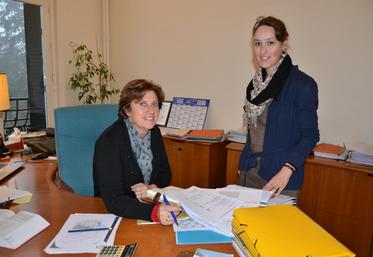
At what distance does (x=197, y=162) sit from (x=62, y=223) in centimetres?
179

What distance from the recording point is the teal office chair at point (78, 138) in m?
1.58

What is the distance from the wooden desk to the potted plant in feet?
7.11

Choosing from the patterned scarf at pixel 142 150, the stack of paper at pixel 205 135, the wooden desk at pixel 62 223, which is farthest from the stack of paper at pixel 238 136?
the wooden desk at pixel 62 223

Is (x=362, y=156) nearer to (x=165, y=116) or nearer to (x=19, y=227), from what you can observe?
(x=165, y=116)

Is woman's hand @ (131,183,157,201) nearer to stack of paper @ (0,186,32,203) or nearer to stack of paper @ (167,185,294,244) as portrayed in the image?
stack of paper @ (167,185,294,244)

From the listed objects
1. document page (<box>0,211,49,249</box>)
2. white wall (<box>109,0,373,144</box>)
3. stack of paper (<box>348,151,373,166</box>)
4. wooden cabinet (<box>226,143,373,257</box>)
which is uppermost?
white wall (<box>109,0,373,144</box>)

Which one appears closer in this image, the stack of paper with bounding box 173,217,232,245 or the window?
the stack of paper with bounding box 173,217,232,245

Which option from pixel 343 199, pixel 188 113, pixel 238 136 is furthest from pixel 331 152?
pixel 188 113

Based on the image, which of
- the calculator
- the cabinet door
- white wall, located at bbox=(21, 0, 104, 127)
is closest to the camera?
the calculator

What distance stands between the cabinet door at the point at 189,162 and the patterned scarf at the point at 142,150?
1234 millimetres

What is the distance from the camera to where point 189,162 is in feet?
9.36

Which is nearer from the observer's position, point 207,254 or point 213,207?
point 207,254

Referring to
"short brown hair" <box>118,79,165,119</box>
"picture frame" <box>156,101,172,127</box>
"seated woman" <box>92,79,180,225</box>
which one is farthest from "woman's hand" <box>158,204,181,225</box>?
"picture frame" <box>156,101,172,127</box>

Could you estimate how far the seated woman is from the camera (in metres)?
1.15
